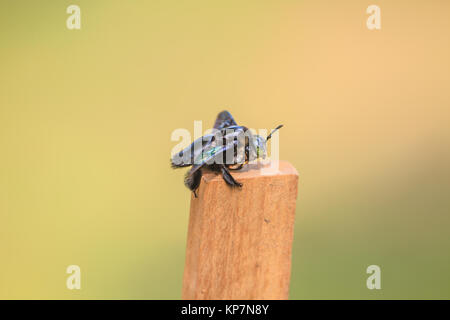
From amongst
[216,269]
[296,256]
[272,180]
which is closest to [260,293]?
[216,269]

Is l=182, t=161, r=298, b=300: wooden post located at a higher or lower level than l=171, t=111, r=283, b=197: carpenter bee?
lower

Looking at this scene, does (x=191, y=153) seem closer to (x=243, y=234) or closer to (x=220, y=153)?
(x=220, y=153)

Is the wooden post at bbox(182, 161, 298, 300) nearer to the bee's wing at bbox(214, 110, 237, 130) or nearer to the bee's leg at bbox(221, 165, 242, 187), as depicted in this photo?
the bee's leg at bbox(221, 165, 242, 187)

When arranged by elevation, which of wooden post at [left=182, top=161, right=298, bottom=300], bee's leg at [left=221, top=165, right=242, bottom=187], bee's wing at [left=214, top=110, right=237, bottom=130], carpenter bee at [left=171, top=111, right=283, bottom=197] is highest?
bee's wing at [left=214, top=110, right=237, bottom=130]

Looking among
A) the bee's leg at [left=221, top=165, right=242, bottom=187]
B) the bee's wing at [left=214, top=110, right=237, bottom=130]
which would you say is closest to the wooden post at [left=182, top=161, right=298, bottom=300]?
the bee's leg at [left=221, top=165, right=242, bottom=187]

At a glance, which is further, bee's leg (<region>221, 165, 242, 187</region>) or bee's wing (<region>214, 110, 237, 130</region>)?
bee's wing (<region>214, 110, 237, 130</region>)

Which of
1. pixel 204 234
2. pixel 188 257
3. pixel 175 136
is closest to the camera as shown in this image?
pixel 204 234

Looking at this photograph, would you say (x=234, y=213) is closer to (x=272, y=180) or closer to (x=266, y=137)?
(x=272, y=180)
